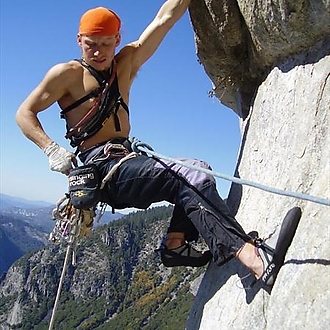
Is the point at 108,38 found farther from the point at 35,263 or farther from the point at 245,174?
the point at 35,263

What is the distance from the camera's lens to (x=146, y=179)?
4.86 metres

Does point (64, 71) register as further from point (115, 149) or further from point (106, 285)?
point (106, 285)

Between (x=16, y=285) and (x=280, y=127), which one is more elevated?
(x=280, y=127)

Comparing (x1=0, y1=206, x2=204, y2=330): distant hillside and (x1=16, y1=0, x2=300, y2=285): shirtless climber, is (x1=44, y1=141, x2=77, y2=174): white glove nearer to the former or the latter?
(x1=16, y1=0, x2=300, y2=285): shirtless climber

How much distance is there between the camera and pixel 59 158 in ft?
16.3

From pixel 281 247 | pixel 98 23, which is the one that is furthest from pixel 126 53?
pixel 281 247

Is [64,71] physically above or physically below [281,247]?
above

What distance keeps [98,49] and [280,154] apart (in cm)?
207

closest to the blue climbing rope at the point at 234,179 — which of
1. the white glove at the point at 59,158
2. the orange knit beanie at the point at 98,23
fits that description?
the white glove at the point at 59,158

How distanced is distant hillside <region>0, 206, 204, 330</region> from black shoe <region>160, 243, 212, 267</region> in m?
136

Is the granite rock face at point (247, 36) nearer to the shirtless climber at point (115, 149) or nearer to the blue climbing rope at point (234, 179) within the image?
the shirtless climber at point (115, 149)

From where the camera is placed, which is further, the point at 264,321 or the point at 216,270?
the point at 216,270

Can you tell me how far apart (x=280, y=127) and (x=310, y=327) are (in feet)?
6.89

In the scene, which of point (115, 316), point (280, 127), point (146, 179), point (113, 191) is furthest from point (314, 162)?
point (115, 316)
